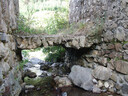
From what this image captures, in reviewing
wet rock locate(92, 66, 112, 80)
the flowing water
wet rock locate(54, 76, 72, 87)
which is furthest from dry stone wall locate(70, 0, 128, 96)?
wet rock locate(54, 76, 72, 87)

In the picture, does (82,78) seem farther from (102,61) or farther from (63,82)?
(102,61)

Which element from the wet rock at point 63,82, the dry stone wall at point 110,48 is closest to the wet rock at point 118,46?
the dry stone wall at point 110,48

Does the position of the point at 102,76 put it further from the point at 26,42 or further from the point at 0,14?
the point at 0,14

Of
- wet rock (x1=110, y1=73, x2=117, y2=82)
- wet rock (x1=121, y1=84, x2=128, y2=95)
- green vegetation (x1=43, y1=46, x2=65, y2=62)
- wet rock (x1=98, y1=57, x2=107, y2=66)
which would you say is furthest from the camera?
green vegetation (x1=43, y1=46, x2=65, y2=62)

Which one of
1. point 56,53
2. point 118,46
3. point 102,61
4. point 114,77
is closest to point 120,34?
point 118,46

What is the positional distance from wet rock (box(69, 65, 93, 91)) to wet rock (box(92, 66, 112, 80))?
0.68 ft

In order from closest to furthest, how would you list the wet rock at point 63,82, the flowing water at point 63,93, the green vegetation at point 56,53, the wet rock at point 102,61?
the flowing water at point 63,93, the wet rock at point 102,61, the wet rock at point 63,82, the green vegetation at point 56,53

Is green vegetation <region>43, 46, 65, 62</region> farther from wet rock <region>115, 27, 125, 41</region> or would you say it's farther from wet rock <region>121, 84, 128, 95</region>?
wet rock <region>121, 84, 128, 95</region>

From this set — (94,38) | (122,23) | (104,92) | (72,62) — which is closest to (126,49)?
(122,23)

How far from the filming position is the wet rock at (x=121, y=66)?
311 centimetres

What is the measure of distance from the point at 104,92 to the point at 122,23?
206cm

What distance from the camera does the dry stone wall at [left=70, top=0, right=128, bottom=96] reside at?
318 centimetres

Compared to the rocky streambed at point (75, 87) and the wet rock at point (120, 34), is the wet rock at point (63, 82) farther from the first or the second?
the wet rock at point (120, 34)

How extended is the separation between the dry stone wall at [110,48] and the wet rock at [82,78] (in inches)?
7.6
